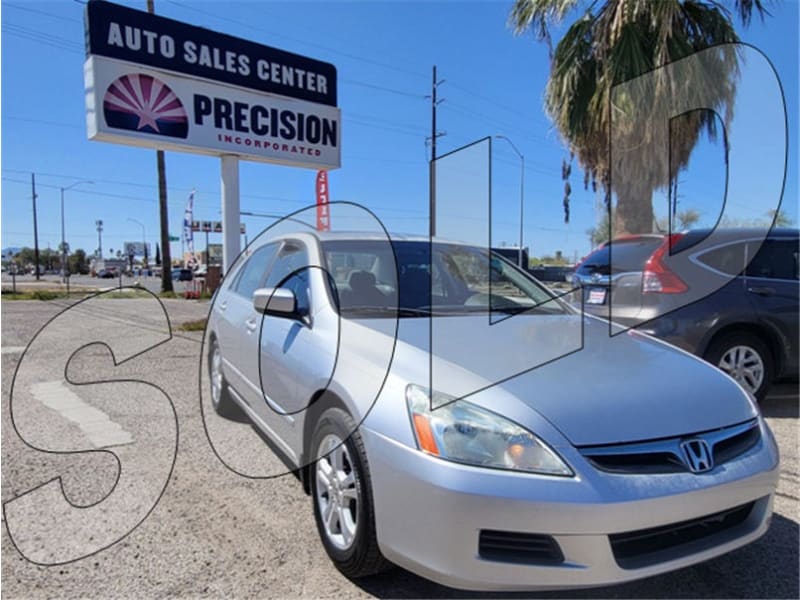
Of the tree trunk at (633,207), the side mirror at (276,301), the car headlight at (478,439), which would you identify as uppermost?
the tree trunk at (633,207)

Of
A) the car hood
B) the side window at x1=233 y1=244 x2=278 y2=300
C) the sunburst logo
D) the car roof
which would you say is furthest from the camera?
the sunburst logo

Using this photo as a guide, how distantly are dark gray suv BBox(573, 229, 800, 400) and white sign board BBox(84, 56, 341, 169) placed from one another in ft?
21.1

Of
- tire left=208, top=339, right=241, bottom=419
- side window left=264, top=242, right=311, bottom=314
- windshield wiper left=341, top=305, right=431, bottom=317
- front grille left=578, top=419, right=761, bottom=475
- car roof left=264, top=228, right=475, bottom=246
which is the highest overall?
car roof left=264, top=228, right=475, bottom=246

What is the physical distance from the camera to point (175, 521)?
2605 mm

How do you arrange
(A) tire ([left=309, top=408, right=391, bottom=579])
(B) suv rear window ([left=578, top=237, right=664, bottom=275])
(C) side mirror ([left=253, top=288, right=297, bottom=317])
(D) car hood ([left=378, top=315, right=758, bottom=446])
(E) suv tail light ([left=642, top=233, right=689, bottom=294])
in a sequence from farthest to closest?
(B) suv rear window ([left=578, top=237, right=664, bottom=275]) → (E) suv tail light ([left=642, top=233, right=689, bottom=294]) → (C) side mirror ([left=253, top=288, right=297, bottom=317]) → (A) tire ([left=309, top=408, right=391, bottom=579]) → (D) car hood ([left=378, top=315, right=758, bottom=446])

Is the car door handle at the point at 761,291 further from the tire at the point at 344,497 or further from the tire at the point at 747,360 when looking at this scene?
the tire at the point at 344,497

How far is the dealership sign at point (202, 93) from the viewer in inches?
281

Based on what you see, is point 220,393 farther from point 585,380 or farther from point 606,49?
point 606,49

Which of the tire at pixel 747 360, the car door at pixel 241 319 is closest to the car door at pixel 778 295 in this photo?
the tire at pixel 747 360

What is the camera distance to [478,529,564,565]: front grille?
167cm

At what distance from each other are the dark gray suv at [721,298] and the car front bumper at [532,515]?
2.78 metres

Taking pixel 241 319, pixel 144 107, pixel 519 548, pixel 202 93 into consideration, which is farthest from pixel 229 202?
pixel 519 548

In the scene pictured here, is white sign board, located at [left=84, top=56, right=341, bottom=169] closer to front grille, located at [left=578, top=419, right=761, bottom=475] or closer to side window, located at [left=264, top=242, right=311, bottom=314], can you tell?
side window, located at [left=264, top=242, right=311, bottom=314]

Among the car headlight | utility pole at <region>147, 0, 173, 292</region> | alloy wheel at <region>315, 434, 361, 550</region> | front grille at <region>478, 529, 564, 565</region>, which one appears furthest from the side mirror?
utility pole at <region>147, 0, 173, 292</region>
